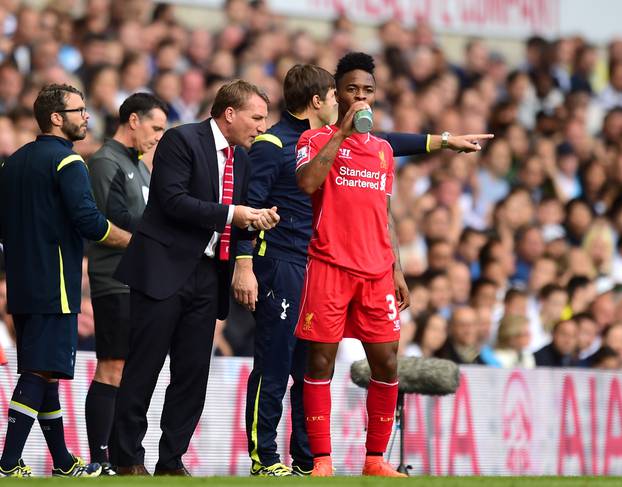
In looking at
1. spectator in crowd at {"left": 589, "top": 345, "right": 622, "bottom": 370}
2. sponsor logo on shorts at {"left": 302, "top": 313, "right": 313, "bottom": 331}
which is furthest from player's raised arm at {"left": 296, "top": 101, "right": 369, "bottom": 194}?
spectator in crowd at {"left": 589, "top": 345, "right": 622, "bottom": 370}

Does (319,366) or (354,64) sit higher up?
(354,64)

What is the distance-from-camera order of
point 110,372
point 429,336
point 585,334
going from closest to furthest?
point 110,372 → point 429,336 → point 585,334

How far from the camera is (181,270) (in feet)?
25.8

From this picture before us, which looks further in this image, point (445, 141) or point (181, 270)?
point (445, 141)

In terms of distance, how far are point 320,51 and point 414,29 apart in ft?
7.95

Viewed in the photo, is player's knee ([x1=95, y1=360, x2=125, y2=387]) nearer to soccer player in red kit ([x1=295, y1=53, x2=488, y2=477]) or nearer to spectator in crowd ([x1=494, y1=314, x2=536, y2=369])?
soccer player in red kit ([x1=295, y1=53, x2=488, y2=477])

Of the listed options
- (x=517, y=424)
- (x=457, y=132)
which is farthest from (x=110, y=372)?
(x=457, y=132)

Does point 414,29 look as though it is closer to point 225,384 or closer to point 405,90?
point 405,90

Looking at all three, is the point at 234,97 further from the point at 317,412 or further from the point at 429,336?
the point at 429,336

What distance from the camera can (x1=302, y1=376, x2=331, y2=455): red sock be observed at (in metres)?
7.71

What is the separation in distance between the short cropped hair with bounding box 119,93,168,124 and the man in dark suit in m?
0.95

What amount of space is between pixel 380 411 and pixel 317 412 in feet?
1.15

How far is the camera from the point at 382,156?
787cm

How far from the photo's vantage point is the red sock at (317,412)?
7711 millimetres
